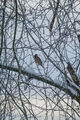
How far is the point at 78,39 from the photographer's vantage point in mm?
3180

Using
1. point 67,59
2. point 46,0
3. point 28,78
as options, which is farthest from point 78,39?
point 28,78

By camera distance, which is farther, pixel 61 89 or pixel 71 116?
pixel 61 89

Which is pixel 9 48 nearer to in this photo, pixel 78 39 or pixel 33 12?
pixel 33 12

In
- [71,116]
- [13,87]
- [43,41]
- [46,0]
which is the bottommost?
[71,116]

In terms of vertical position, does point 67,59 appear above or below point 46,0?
below

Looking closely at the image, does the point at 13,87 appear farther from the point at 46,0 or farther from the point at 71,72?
the point at 46,0

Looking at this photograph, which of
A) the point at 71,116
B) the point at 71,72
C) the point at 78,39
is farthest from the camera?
the point at 71,72

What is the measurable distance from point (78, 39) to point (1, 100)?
5.19ft

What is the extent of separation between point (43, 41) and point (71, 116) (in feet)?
4.13

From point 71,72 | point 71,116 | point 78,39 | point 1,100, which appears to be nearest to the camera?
point 1,100

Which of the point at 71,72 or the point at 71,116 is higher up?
the point at 71,72

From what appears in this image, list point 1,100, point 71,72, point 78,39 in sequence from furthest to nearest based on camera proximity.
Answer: point 71,72
point 78,39
point 1,100

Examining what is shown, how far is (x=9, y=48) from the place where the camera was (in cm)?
273

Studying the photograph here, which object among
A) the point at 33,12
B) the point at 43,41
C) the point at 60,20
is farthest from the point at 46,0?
the point at 43,41
